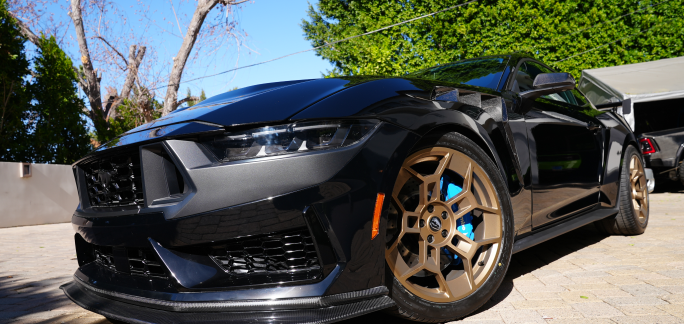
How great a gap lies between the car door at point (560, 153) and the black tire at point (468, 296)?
1.46 feet

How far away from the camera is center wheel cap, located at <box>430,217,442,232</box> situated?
7.02 feet

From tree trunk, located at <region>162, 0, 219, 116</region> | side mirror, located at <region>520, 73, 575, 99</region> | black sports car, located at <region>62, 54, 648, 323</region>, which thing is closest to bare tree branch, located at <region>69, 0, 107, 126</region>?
tree trunk, located at <region>162, 0, 219, 116</region>

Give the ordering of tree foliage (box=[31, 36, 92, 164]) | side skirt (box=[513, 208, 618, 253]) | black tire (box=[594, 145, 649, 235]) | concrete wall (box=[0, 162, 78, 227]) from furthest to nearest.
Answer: tree foliage (box=[31, 36, 92, 164]) → concrete wall (box=[0, 162, 78, 227]) → black tire (box=[594, 145, 649, 235]) → side skirt (box=[513, 208, 618, 253])

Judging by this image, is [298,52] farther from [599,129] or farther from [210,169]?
[210,169]

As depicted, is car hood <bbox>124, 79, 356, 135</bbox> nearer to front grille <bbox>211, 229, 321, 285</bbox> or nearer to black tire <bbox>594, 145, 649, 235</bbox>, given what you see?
front grille <bbox>211, 229, 321, 285</bbox>

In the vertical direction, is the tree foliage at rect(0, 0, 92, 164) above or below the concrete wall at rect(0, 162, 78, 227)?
above

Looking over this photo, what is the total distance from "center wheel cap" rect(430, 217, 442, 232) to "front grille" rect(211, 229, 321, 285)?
63 centimetres

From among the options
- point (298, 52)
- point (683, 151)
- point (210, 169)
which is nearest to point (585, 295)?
point (210, 169)

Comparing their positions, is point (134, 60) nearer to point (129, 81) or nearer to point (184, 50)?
point (129, 81)

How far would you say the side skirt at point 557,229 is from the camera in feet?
Result: 8.68

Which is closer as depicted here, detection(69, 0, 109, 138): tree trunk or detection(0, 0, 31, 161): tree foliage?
detection(0, 0, 31, 161): tree foliage

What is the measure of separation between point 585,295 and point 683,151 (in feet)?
27.2

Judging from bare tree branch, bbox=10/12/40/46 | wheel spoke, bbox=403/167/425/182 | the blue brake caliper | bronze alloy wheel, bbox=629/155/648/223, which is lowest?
bronze alloy wheel, bbox=629/155/648/223

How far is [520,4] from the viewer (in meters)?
14.6
